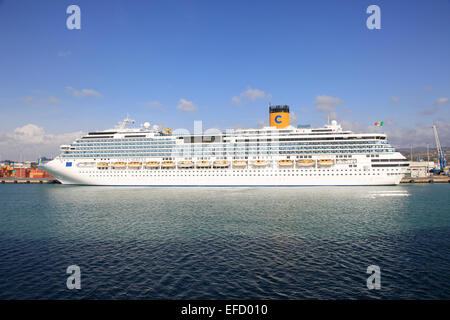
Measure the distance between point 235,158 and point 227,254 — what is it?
43.8 meters

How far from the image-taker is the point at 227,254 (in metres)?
15.7

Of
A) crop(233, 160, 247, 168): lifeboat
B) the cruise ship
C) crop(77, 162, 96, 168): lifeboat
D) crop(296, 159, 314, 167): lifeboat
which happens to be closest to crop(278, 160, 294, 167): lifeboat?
the cruise ship

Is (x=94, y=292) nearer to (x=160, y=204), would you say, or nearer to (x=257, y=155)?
(x=160, y=204)

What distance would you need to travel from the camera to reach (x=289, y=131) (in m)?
60.7

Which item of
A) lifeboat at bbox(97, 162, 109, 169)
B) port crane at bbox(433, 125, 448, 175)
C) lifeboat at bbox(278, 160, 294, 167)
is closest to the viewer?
lifeboat at bbox(278, 160, 294, 167)

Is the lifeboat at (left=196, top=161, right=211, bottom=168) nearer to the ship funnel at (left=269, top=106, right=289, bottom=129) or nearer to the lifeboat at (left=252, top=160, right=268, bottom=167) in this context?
the lifeboat at (left=252, top=160, right=268, bottom=167)

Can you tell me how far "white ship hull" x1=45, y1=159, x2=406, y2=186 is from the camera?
53.0 m

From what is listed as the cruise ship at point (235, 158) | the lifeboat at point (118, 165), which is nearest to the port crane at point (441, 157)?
the cruise ship at point (235, 158)

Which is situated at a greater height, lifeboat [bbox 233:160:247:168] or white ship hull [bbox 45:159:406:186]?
lifeboat [bbox 233:160:247:168]

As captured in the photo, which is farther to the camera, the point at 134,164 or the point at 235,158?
the point at 134,164

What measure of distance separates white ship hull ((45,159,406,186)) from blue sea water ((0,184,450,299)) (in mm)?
25315

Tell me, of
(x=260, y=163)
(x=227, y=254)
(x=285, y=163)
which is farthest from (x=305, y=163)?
(x=227, y=254)

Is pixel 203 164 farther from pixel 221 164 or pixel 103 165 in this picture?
pixel 103 165

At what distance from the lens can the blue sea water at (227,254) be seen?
11555 millimetres
